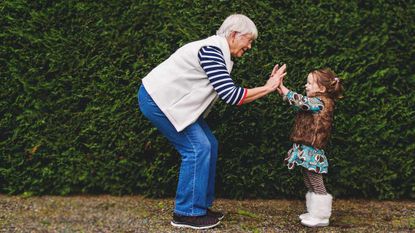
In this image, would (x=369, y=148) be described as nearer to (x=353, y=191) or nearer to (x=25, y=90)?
(x=353, y=191)

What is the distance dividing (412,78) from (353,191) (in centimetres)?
108

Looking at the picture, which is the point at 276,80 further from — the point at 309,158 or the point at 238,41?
the point at 309,158

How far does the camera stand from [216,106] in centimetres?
531

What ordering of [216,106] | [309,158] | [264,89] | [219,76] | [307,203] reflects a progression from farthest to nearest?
[216,106], [307,203], [309,158], [264,89], [219,76]

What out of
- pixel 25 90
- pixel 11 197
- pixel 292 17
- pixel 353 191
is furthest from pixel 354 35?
pixel 11 197

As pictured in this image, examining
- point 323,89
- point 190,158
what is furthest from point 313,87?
point 190,158

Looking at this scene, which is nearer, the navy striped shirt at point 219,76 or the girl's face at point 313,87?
the navy striped shirt at point 219,76

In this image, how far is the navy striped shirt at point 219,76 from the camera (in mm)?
4402

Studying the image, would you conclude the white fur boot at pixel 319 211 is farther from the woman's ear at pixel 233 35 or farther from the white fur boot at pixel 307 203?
the woman's ear at pixel 233 35

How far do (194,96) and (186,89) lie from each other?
75mm

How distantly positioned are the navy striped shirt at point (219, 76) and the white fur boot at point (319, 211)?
3.12ft

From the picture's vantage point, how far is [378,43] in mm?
5234

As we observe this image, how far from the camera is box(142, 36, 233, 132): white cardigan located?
14.8ft

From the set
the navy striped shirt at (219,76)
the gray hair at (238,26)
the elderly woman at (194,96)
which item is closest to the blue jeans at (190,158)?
the elderly woman at (194,96)
